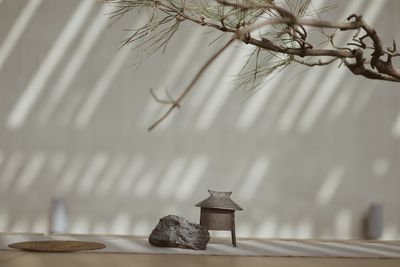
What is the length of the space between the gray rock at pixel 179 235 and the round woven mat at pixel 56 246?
0.33m

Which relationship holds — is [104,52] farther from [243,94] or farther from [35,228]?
[35,228]

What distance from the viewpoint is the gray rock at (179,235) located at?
3.48 metres

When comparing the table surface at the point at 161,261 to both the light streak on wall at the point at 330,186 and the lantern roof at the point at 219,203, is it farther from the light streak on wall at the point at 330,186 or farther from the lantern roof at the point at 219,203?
the light streak on wall at the point at 330,186

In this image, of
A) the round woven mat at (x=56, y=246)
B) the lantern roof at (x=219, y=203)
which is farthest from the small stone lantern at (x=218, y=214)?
the round woven mat at (x=56, y=246)

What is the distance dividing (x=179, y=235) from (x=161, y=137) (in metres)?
1.18

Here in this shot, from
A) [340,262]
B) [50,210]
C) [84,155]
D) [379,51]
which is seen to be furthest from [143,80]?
[379,51]

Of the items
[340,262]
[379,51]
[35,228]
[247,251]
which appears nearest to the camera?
[379,51]

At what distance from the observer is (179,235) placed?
11.5 feet

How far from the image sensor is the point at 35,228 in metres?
4.44

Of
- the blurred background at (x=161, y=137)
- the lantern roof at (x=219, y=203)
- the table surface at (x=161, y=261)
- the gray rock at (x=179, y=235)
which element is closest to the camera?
the table surface at (x=161, y=261)

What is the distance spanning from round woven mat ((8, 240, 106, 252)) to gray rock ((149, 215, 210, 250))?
33cm

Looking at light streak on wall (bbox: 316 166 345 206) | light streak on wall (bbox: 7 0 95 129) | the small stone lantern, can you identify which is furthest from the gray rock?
light streak on wall (bbox: 7 0 95 129)

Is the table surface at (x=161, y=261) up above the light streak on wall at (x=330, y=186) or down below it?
below

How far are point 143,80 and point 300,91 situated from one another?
3.91ft
